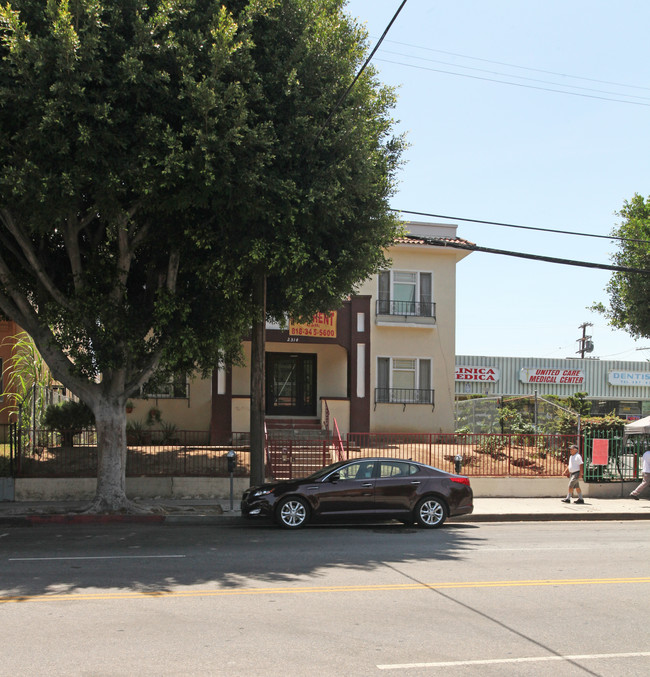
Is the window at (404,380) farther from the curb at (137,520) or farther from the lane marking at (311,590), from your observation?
the lane marking at (311,590)

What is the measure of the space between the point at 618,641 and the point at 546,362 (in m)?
41.0

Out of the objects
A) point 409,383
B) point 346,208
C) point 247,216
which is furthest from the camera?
point 409,383

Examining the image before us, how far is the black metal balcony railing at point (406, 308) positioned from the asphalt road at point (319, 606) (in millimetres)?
15177

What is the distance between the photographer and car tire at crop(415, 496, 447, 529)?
14688mm

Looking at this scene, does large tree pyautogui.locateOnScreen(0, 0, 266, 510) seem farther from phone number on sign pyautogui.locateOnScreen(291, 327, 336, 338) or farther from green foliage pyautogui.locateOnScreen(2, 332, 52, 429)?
phone number on sign pyautogui.locateOnScreen(291, 327, 336, 338)

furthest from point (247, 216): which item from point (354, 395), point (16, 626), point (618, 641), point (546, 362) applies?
point (546, 362)

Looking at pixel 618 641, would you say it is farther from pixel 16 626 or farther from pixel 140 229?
pixel 140 229

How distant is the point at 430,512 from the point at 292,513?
9.19 feet

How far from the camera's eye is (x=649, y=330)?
26531 millimetres

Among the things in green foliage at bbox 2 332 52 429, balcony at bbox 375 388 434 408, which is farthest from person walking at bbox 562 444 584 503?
green foliage at bbox 2 332 52 429

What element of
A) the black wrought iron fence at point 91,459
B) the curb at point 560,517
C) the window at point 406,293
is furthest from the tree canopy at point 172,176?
the window at point 406,293

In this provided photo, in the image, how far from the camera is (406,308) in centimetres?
2786

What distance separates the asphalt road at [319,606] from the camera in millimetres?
5883

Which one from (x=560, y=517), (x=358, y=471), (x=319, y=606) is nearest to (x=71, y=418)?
(x=358, y=471)
